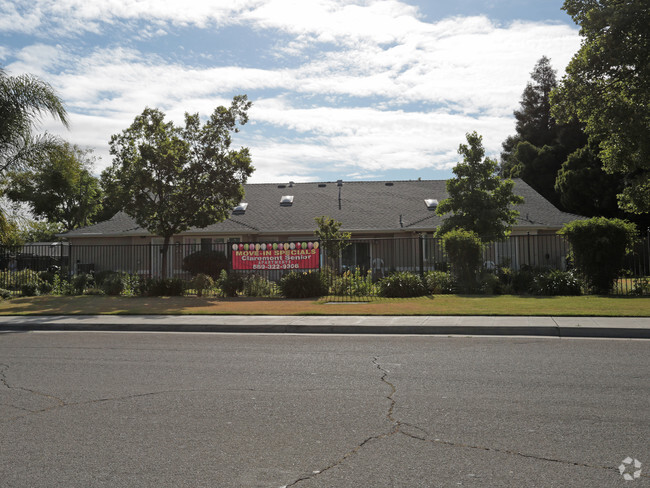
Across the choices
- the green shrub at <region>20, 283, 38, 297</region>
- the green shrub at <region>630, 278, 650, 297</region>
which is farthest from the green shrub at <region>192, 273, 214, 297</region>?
the green shrub at <region>630, 278, 650, 297</region>

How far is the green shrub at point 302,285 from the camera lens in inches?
791

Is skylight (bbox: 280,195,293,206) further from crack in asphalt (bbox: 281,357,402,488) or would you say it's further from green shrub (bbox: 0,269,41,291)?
crack in asphalt (bbox: 281,357,402,488)

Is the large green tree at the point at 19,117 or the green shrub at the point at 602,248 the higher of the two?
the large green tree at the point at 19,117

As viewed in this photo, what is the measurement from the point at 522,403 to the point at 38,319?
1288 centimetres

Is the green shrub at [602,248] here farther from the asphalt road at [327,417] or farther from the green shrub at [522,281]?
the asphalt road at [327,417]

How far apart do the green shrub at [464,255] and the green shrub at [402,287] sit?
153cm

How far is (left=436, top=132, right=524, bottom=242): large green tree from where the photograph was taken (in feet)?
82.8

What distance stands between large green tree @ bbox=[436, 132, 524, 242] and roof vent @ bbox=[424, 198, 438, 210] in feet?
26.9

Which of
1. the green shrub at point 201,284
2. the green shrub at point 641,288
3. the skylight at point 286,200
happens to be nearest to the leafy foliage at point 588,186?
the skylight at point 286,200

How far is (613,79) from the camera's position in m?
16.4

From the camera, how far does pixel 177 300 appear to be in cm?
1953

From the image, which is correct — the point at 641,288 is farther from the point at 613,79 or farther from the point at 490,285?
the point at 613,79

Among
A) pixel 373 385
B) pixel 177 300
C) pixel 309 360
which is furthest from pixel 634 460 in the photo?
pixel 177 300

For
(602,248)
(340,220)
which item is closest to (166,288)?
(340,220)
